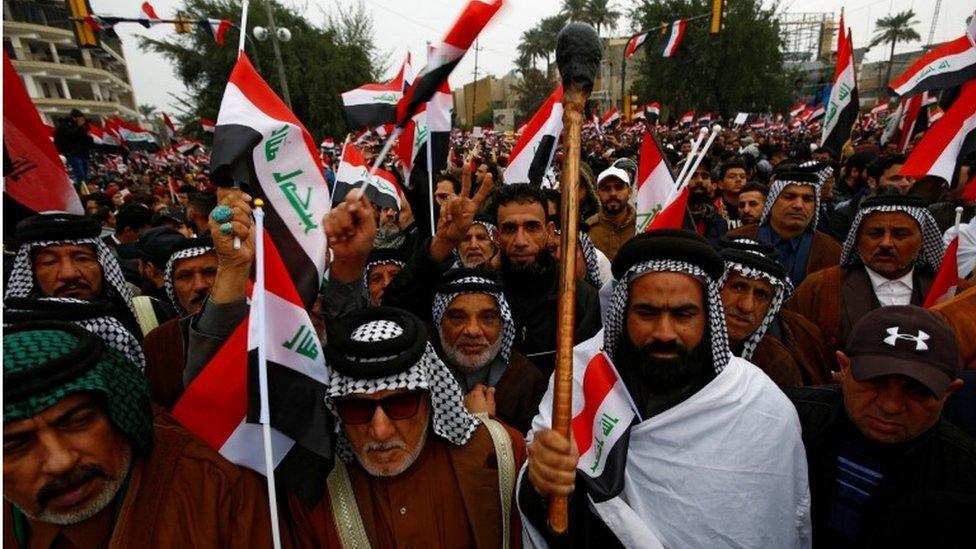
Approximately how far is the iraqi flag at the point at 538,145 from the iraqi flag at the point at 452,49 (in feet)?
9.33

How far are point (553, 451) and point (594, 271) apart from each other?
2.46m

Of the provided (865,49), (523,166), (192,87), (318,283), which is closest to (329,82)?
(192,87)

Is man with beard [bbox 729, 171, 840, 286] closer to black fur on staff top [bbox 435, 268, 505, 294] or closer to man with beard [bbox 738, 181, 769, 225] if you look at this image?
man with beard [bbox 738, 181, 769, 225]

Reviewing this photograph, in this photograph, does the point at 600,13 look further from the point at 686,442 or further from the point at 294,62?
the point at 686,442

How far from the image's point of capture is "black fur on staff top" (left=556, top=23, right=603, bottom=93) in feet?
4.74

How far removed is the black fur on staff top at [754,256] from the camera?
2684mm

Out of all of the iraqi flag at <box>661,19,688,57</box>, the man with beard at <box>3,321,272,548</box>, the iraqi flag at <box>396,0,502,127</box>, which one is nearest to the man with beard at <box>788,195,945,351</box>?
the iraqi flag at <box>396,0,502,127</box>

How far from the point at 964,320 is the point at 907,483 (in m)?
0.90

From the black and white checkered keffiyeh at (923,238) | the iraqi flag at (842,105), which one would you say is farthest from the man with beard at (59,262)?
the iraqi flag at (842,105)

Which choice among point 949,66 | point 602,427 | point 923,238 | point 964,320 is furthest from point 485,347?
point 949,66

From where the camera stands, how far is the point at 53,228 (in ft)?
9.35

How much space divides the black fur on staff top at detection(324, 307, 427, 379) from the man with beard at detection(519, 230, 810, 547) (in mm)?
558

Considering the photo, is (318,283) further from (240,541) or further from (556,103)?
(556,103)

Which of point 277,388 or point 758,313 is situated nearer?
point 277,388
